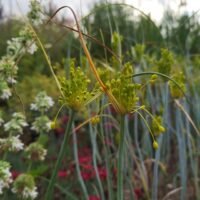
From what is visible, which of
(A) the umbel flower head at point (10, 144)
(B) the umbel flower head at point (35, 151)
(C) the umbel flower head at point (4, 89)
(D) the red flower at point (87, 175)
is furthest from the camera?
(D) the red flower at point (87, 175)

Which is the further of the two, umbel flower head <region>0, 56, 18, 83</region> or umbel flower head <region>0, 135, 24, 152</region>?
umbel flower head <region>0, 135, 24, 152</region>

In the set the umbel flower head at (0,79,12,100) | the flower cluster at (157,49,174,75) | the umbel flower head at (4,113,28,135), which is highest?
the flower cluster at (157,49,174,75)

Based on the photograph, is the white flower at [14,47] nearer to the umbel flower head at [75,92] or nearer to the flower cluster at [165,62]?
the flower cluster at [165,62]

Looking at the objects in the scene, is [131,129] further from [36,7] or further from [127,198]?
[36,7]

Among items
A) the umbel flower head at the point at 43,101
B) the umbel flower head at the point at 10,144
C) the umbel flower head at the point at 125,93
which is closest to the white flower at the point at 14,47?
the umbel flower head at the point at 43,101

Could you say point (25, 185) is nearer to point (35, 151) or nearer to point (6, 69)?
point (35, 151)

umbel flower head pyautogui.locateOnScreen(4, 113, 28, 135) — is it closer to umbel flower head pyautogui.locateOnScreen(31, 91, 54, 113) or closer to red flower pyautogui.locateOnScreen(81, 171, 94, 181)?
umbel flower head pyautogui.locateOnScreen(31, 91, 54, 113)

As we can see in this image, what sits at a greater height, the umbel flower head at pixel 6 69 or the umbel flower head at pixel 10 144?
the umbel flower head at pixel 6 69

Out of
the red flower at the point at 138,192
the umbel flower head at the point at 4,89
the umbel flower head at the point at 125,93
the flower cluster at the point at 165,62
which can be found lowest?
the red flower at the point at 138,192

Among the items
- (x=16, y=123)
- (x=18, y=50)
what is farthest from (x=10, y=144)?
(x=18, y=50)

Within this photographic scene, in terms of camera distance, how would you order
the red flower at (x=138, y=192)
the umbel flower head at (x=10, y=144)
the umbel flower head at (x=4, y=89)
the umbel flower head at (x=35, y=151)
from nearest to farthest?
the umbel flower head at (x=4, y=89) < the umbel flower head at (x=10, y=144) < the umbel flower head at (x=35, y=151) < the red flower at (x=138, y=192)

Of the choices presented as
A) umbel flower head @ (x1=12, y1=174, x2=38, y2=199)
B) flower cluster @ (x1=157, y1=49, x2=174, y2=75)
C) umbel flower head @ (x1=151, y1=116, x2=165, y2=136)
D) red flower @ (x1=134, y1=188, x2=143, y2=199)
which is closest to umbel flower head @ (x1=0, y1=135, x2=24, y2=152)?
umbel flower head @ (x1=12, y1=174, x2=38, y2=199)
